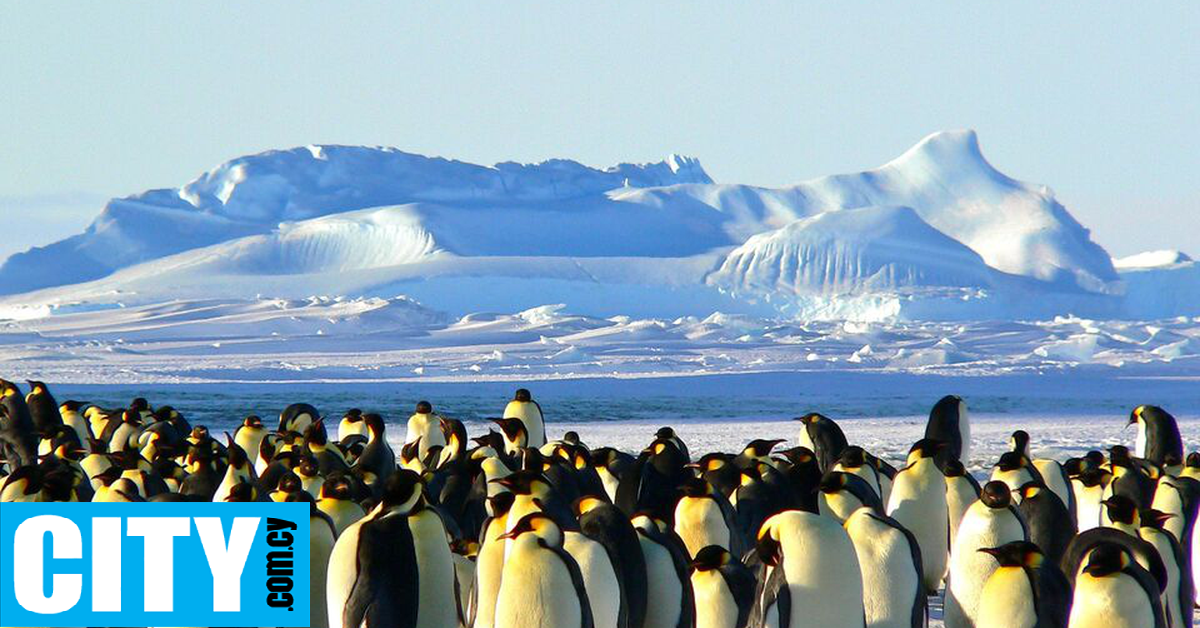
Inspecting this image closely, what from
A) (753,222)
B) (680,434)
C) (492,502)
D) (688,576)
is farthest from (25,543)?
(753,222)

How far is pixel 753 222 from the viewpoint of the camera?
84125mm

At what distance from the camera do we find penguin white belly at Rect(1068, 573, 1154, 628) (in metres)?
4.52

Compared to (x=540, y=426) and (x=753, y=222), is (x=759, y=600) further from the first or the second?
(x=753, y=222)

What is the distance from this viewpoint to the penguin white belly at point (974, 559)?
5.51 m

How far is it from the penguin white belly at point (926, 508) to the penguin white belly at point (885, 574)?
4.72 feet

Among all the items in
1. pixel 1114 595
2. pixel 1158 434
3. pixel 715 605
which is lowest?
pixel 715 605

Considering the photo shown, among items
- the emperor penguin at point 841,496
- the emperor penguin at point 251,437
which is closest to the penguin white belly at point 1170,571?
the emperor penguin at point 841,496

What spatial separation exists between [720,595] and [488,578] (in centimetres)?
74

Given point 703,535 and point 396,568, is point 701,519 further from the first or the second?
point 396,568

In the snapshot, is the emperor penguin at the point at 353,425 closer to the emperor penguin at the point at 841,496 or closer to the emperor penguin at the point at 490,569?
the emperor penguin at the point at 841,496

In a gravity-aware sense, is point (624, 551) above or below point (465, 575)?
above

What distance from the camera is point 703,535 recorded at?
5957mm

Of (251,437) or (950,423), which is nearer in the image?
(950,423)

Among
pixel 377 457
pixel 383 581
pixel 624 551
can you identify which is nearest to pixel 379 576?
pixel 383 581
